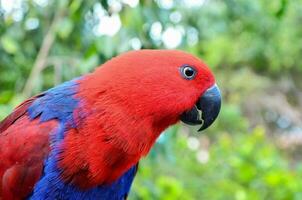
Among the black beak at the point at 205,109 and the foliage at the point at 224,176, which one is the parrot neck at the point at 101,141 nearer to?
the black beak at the point at 205,109

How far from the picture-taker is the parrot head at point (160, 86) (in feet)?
5.62

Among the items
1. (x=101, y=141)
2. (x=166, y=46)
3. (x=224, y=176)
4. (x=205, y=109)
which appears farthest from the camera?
(x=224, y=176)

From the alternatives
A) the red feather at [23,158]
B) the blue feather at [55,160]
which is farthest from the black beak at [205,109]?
Result: the red feather at [23,158]

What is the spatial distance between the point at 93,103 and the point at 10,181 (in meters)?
0.33

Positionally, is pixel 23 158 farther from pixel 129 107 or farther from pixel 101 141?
pixel 129 107

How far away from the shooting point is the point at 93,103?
1.74 m

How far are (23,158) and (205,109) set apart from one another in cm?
55

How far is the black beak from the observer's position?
180cm

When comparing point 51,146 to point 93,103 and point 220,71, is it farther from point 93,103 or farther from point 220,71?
point 220,71

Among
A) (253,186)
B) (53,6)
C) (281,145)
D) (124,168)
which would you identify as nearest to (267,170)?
(253,186)

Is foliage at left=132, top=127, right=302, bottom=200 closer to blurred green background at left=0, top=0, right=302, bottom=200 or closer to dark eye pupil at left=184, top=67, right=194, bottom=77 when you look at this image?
blurred green background at left=0, top=0, right=302, bottom=200

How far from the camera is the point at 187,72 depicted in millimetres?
1763

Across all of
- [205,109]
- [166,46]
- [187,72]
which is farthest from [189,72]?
[166,46]

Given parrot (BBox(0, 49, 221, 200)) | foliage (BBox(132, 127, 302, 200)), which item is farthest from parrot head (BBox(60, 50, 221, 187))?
foliage (BBox(132, 127, 302, 200))
